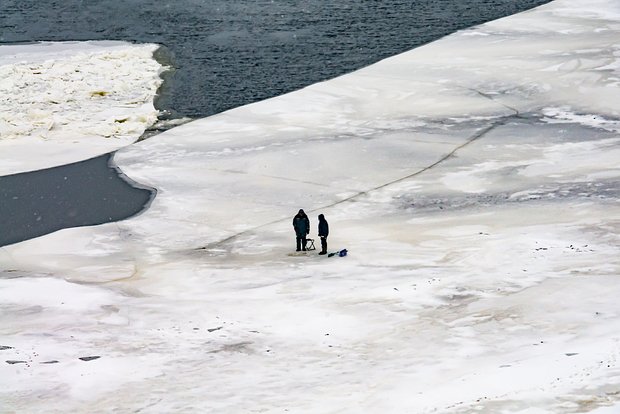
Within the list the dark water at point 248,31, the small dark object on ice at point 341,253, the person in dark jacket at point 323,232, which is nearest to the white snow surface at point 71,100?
the dark water at point 248,31

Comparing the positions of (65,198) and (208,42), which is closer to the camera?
(65,198)

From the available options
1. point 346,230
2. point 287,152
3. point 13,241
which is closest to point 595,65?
point 287,152

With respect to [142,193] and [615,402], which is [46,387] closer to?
[615,402]

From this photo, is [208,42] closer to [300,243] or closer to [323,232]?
[300,243]

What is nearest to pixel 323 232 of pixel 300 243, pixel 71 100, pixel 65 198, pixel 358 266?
pixel 300 243

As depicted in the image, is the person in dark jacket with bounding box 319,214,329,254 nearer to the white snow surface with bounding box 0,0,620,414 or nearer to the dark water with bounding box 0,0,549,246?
the white snow surface with bounding box 0,0,620,414

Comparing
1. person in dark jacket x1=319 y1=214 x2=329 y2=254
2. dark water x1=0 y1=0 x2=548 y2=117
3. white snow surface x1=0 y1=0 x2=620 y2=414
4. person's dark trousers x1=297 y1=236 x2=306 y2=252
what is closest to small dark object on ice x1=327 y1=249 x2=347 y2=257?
person in dark jacket x1=319 y1=214 x2=329 y2=254

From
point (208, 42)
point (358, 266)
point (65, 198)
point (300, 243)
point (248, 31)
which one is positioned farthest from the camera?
point (248, 31)
